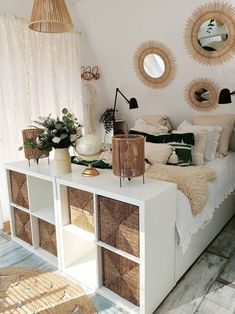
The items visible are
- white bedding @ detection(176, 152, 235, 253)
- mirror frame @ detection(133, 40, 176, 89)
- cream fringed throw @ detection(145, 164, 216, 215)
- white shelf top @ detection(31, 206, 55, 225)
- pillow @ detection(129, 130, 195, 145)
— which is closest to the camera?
white bedding @ detection(176, 152, 235, 253)

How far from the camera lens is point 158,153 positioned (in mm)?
2680

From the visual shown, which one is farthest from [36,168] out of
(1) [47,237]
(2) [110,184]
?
(2) [110,184]

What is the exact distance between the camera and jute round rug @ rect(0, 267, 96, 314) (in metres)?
1.78

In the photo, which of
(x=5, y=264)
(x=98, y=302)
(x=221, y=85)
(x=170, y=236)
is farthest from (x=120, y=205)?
(x=221, y=85)

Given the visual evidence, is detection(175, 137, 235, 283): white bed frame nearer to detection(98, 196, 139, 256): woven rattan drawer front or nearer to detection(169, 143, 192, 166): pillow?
detection(98, 196, 139, 256): woven rattan drawer front

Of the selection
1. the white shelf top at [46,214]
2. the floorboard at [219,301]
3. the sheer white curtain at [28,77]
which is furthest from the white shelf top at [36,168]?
the floorboard at [219,301]

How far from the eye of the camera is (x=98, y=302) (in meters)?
1.83

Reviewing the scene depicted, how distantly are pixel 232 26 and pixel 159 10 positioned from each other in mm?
769

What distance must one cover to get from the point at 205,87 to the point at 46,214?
224 cm

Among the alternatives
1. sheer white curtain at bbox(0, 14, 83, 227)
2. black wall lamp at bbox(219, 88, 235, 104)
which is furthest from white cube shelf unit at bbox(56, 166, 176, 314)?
black wall lamp at bbox(219, 88, 235, 104)

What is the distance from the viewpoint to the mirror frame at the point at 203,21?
8.32 ft

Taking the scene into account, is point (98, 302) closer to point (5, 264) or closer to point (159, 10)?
point (5, 264)

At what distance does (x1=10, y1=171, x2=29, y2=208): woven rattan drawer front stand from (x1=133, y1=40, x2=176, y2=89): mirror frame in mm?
1999

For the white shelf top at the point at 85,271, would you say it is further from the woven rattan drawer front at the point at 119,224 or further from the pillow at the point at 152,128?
the pillow at the point at 152,128
